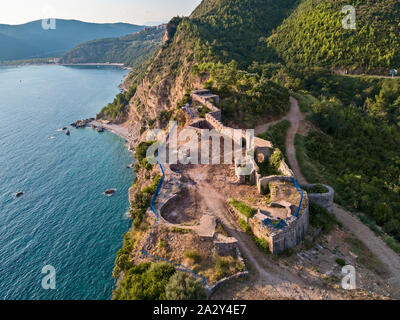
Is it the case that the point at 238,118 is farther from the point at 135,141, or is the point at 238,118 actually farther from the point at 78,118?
the point at 78,118

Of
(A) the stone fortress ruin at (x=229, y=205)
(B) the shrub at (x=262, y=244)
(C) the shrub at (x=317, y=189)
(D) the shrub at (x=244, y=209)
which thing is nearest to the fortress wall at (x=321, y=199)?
(A) the stone fortress ruin at (x=229, y=205)

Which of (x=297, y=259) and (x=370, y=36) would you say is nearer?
(x=297, y=259)

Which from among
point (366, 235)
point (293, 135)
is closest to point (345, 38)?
point (293, 135)

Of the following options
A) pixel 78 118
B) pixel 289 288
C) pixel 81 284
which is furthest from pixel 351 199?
pixel 78 118

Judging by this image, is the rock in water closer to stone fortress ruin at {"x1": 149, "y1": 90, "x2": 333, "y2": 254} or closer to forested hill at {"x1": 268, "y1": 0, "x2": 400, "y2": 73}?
stone fortress ruin at {"x1": 149, "y1": 90, "x2": 333, "y2": 254}

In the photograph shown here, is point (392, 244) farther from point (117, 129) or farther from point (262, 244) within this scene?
point (117, 129)

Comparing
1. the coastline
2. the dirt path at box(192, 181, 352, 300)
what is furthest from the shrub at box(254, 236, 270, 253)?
the coastline
